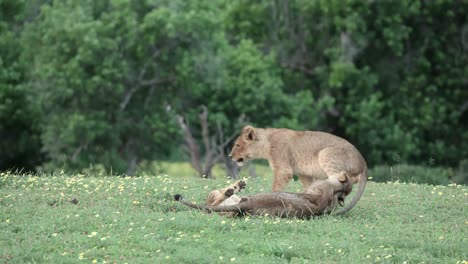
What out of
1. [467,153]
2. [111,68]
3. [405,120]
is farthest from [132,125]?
[467,153]

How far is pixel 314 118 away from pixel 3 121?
11115mm

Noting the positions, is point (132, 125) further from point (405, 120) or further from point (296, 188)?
point (296, 188)

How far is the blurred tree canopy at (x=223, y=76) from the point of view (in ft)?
109

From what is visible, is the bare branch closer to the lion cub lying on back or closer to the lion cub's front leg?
the lion cub's front leg

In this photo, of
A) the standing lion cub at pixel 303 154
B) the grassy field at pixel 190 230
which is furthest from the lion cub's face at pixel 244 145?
the grassy field at pixel 190 230

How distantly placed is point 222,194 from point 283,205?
0.85m

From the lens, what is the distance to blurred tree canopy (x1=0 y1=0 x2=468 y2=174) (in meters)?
33.3

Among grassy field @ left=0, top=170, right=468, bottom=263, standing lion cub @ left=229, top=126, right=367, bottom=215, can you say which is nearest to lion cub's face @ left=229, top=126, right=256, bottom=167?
standing lion cub @ left=229, top=126, right=367, bottom=215

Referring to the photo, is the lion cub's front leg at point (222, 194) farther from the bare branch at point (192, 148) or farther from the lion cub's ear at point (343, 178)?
the bare branch at point (192, 148)

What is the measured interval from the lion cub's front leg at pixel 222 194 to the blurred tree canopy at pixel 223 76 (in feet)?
67.9

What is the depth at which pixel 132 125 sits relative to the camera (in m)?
34.4

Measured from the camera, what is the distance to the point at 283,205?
35.8ft

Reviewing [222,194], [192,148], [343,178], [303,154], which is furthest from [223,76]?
[222,194]

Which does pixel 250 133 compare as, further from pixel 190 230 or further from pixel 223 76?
pixel 223 76
